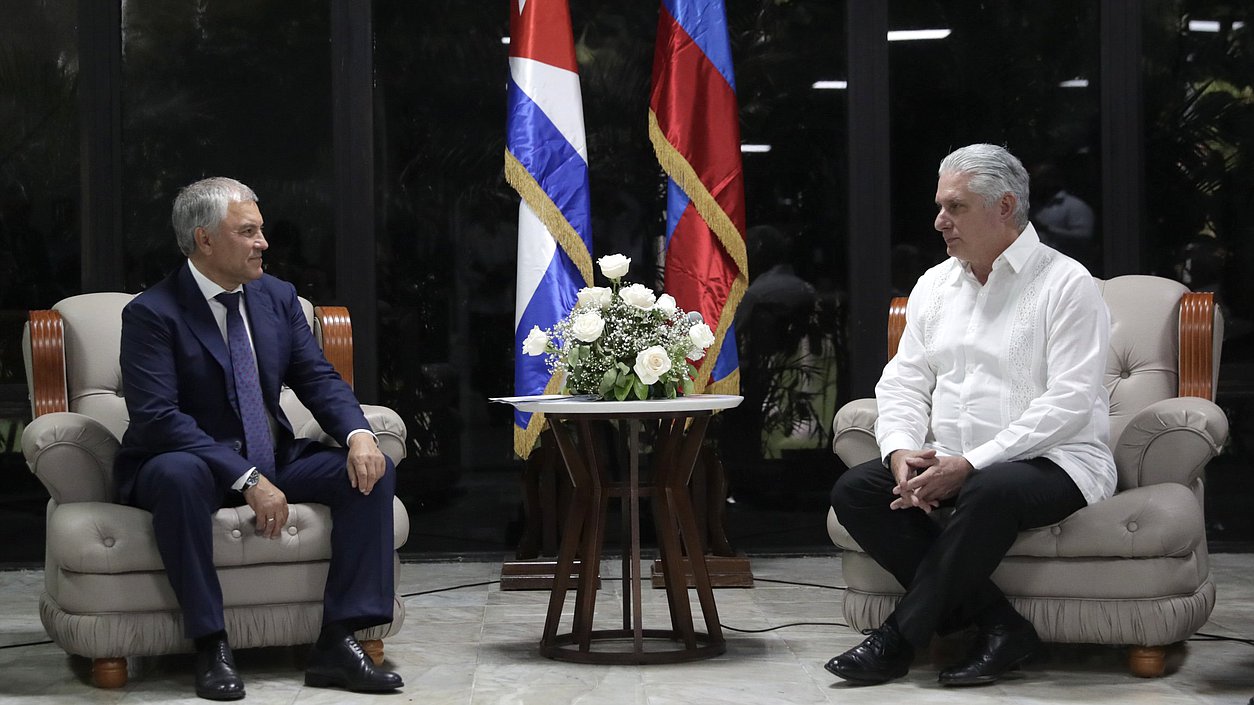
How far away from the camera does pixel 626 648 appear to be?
3.37m

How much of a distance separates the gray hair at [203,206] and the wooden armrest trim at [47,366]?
0.46 m

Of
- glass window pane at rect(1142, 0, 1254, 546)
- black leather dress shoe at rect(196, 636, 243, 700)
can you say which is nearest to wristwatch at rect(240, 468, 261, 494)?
black leather dress shoe at rect(196, 636, 243, 700)

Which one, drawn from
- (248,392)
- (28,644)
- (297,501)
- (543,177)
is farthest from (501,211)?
(28,644)

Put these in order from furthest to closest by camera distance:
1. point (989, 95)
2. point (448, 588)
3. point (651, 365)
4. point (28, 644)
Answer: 1. point (989, 95)
2. point (448, 588)
3. point (28, 644)
4. point (651, 365)

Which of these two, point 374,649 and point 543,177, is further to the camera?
point 543,177

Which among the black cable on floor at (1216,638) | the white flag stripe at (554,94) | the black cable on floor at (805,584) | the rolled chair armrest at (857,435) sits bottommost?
the black cable on floor at (805,584)

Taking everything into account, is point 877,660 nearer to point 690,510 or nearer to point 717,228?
point 690,510

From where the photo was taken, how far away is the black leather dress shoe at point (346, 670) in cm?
293

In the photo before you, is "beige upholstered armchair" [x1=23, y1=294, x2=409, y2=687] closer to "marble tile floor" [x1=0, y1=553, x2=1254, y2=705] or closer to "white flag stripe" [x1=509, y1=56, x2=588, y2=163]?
"marble tile floor" [x1=0, y1=553, x2=1254, y2=705]

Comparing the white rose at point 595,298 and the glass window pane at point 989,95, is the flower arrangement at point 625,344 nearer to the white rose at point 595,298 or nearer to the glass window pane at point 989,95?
the white rose at point 595,298

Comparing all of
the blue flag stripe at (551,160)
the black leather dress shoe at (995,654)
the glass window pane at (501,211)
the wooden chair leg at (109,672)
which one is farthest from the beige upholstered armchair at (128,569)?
the glass window pane at (501,211)

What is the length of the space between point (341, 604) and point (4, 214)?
8.27ft

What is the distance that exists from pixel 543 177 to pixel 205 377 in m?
1.49

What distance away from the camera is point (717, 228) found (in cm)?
433
